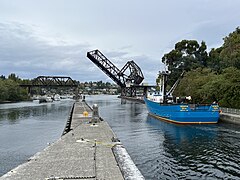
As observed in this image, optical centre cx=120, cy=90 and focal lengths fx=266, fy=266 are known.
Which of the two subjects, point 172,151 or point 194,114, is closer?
point 172,151

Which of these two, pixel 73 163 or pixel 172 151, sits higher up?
pixel 73 163

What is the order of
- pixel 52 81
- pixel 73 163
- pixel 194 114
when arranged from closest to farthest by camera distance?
pixel 73 163, pixel 194 114, pixel 52 81

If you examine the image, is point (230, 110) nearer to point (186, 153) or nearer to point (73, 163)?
point (186, 153)

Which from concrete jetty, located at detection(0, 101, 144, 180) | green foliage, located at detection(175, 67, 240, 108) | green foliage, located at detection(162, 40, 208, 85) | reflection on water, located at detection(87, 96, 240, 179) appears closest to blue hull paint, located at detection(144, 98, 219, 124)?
green foliage, located at detection(175, 67, 240, 108)

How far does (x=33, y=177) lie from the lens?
6.93 metres

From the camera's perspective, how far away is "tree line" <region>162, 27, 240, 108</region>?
27.9 metres

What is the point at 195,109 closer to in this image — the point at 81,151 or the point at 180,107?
→ the point at 180,107

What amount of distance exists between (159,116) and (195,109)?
6222mm

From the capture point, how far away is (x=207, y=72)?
39969 millimetres

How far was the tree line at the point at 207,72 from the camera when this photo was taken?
91.7ft

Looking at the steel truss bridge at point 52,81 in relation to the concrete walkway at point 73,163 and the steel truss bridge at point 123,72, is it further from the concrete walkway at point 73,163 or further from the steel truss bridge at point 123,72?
the concrete walkway at point 73,163

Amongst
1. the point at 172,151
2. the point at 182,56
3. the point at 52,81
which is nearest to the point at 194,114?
the point at 172,151

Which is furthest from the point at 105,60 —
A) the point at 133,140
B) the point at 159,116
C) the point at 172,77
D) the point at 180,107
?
the point at 133,140

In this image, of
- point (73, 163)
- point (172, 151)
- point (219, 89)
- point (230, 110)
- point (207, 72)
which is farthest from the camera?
point (207, 72)
